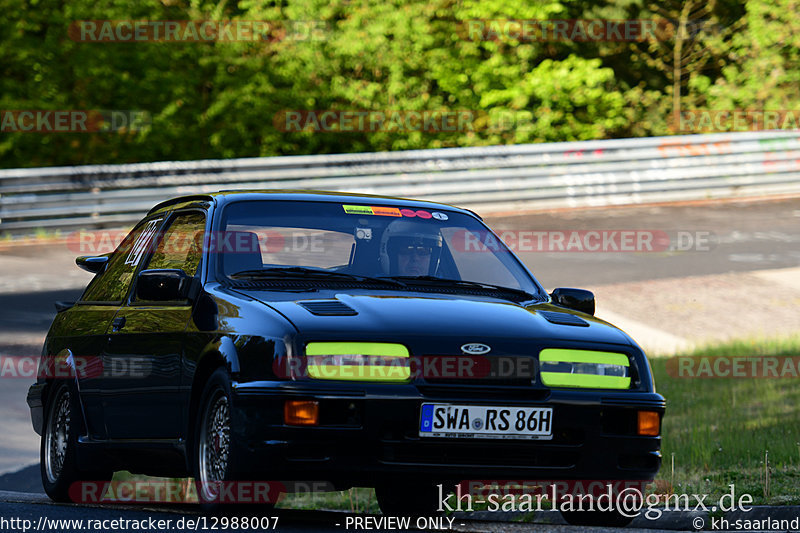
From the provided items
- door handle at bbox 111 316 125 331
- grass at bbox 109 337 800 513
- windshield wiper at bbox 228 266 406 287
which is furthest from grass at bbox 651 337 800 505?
door handle at bbox 111 316 125 331

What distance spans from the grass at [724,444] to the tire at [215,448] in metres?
2.02

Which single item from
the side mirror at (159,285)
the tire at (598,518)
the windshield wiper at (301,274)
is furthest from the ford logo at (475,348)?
the side mirror at (159,285)

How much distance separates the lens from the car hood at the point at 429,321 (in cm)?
541

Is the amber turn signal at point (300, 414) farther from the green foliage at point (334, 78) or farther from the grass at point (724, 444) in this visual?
the green foliage at point (334, 78)

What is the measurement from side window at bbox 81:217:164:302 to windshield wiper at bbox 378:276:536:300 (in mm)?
1792

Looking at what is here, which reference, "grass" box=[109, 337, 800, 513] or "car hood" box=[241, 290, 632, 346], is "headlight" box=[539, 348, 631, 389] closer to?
"car hood" box=[241, 290, 632, 346]

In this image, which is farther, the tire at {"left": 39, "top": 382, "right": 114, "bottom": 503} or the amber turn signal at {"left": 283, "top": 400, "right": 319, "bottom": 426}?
the tire at {"left": 39, "top": 382, "right": 114, "bottom": 503}

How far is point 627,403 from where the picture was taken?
18.5 ft

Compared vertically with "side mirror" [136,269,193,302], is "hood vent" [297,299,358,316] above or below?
below

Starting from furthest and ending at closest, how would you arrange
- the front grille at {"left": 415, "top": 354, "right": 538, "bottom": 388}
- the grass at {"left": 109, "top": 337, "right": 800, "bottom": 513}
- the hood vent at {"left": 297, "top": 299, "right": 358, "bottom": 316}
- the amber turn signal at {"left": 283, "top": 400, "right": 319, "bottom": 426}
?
the grass at {"left": 109, "top": 337, "right": 800, "bottom": 513}
the hood vent at {"left": 297, "top": 299, "right": 358, "bottom": 316}
the front grille at {"left": 415, "top": 354, "right": 538, "bottom": 388}
the amber turn signal at {"left": 283, "top": 400, "right": 319, "bottom": 426}

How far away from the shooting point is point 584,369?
5656mm

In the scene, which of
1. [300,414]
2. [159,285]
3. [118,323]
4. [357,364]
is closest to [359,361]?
[357,364]

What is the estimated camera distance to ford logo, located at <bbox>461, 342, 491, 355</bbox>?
543cm

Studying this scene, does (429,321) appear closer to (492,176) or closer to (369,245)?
(369,245)
